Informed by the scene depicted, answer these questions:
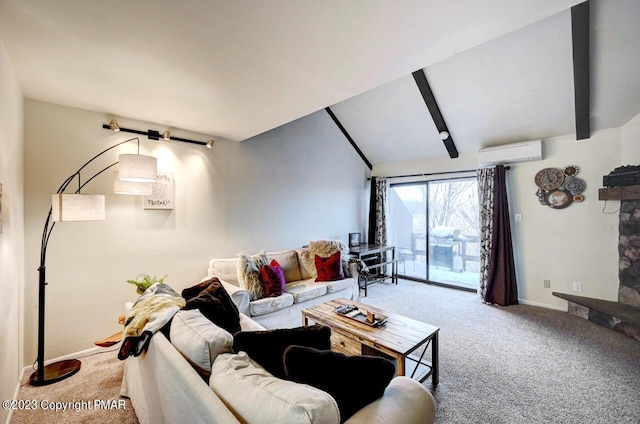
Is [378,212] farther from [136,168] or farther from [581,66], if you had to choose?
[136,168]

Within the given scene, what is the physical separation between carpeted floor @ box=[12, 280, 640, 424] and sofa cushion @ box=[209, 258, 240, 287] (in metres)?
1.21

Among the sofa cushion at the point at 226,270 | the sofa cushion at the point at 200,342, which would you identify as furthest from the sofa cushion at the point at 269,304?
the sofa cushion at the point at 200,342

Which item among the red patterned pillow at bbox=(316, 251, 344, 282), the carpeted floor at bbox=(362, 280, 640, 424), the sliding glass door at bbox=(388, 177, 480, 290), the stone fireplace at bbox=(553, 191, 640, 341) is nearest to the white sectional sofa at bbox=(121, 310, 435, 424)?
the carpeted floor at bbox=(362, 280, 640, 424)

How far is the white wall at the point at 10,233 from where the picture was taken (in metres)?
1.69

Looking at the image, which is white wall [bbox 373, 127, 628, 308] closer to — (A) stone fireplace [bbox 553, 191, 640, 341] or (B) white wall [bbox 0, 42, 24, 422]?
(A) stone fireplace [bbox 553, 191, 640, 341]

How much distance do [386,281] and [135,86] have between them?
502cm

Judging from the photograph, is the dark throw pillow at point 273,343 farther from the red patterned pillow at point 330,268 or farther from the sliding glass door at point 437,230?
the sliding glass door at point 437,230

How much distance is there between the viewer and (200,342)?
1.23 m

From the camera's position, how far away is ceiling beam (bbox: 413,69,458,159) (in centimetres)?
367

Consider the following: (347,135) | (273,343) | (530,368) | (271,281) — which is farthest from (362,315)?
(347,135)

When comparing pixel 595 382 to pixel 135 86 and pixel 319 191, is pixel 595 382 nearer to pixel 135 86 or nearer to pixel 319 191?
pixel 319 191

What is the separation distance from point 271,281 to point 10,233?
217cm

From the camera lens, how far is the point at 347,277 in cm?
404

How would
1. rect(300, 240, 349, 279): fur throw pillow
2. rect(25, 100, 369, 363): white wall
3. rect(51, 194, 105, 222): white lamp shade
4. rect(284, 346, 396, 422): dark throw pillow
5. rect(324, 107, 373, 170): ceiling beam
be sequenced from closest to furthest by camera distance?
rect(284, 346, 396, 422): dark throw pillow
rect(51, 194, 105, 222): white lamp shade
rect(25, 100, 369, 363): white wall
rect(300, 240, 349, 279): fur throw pillow
rect(324, 107, 373, 170): ceiling beam
